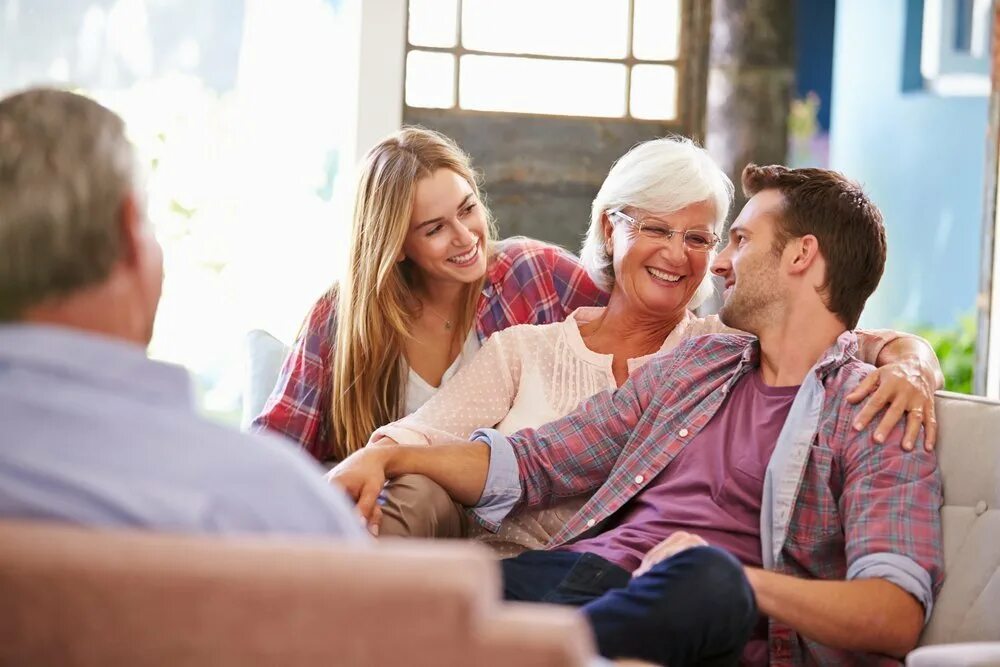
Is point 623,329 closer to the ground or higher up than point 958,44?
closer to the ground

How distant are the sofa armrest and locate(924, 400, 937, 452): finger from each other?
48 centimetres

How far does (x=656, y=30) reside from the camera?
4.81m

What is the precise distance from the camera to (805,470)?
221 cm

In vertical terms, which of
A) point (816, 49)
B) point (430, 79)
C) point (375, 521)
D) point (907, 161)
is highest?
point (816, 49)

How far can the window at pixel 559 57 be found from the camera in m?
4.70

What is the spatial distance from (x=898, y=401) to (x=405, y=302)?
1304 mm

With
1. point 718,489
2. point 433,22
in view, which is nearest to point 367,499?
point 718,489

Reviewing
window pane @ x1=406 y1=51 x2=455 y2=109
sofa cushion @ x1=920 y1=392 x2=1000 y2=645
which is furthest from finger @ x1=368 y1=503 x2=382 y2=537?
window pane @ x1=406 y1=51 x2=455 y2=109

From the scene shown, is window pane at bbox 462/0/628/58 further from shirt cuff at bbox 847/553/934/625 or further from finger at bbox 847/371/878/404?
shirt cuff at bbox 847/553/934/625

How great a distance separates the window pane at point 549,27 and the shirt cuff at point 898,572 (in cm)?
314

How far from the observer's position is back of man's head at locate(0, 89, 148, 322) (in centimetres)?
115

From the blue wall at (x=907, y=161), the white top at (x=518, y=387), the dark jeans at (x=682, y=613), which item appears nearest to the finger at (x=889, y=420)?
the dark jeans at (x=682, y=613)

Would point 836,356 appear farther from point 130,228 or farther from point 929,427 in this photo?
point 130,228

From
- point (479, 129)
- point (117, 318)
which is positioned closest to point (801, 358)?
point (117, 318)
